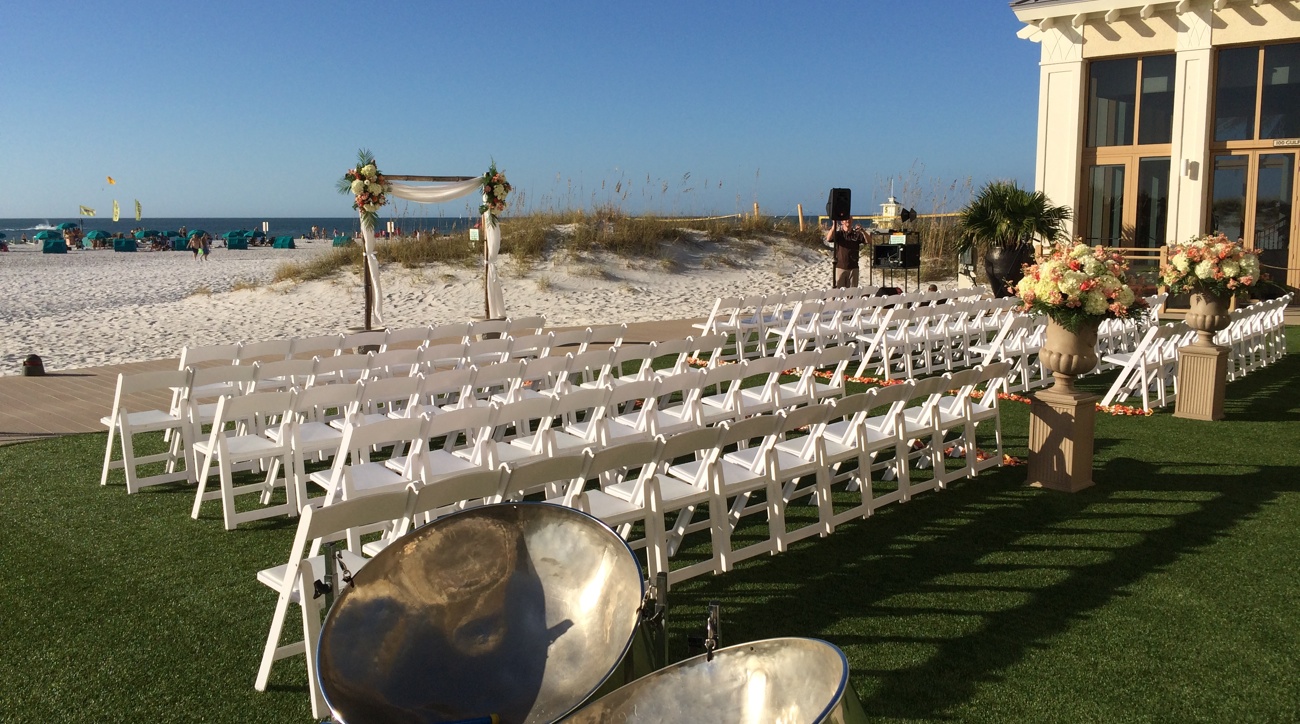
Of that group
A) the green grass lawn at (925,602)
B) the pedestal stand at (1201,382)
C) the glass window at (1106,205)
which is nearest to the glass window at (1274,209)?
the glass window at (1106,205)

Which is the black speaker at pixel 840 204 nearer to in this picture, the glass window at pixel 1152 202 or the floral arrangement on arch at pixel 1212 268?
the glass window at pixel 1152 202

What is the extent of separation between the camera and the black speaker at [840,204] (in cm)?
1574

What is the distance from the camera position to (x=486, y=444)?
15.9 feet

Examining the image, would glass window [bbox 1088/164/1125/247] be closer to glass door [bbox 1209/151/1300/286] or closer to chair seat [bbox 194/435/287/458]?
glass door [bbox 1209/151/1300/286]

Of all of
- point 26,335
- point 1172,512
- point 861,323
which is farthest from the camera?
point 26,335

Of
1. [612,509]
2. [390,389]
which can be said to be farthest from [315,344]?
[612,509]

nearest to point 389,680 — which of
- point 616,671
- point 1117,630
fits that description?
point 616,671

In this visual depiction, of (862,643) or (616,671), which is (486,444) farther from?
(616,671)

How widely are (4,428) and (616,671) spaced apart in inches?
309

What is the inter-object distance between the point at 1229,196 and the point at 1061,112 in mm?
3118

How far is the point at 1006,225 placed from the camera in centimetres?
1598

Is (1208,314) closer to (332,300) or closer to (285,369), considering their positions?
(285,369)

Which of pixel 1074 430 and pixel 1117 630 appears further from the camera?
pixel 1074 430

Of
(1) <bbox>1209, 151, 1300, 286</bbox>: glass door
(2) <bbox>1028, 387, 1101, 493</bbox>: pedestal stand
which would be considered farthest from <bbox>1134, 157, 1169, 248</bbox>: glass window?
(2) <bbox>1028, 387, 1101, 493</bbox>: pedestal stand
